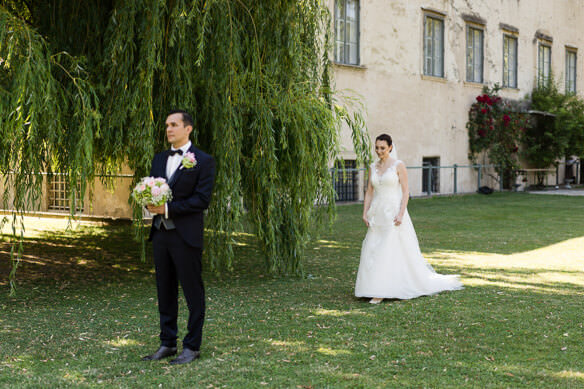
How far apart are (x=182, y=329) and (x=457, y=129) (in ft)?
66.9

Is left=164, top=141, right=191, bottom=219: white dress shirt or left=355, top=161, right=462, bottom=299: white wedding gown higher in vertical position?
left=164, top=141, right=191, bottom=219: white dress shirt

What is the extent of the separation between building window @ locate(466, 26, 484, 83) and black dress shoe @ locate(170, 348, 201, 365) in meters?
22.3

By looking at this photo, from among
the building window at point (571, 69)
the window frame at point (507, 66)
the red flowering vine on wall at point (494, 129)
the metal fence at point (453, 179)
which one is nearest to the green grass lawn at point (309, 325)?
the metal fence at point (453, 179)

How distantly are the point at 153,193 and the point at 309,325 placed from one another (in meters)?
2.33

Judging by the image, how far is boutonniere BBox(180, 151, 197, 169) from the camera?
16.8ft

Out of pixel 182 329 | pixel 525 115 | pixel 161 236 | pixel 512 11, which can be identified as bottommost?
pixel 182 329

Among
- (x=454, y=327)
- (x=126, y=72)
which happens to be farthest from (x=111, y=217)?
(x=454, y=327)

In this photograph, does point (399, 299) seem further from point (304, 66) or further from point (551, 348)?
point (304, 66)

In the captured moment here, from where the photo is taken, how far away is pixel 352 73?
20391mm

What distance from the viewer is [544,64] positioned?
3023 cm

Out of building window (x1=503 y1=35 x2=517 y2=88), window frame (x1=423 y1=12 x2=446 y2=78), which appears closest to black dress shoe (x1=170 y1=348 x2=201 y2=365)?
window frame (x1=423 y1=12 x2=446 y2=78)

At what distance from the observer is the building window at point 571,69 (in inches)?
1268

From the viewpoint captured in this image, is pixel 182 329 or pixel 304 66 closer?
pixel 182 329

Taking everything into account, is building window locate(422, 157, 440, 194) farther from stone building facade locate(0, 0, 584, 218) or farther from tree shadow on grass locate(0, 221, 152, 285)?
tree shadow on grass locate(0, 221, 152, 285)
